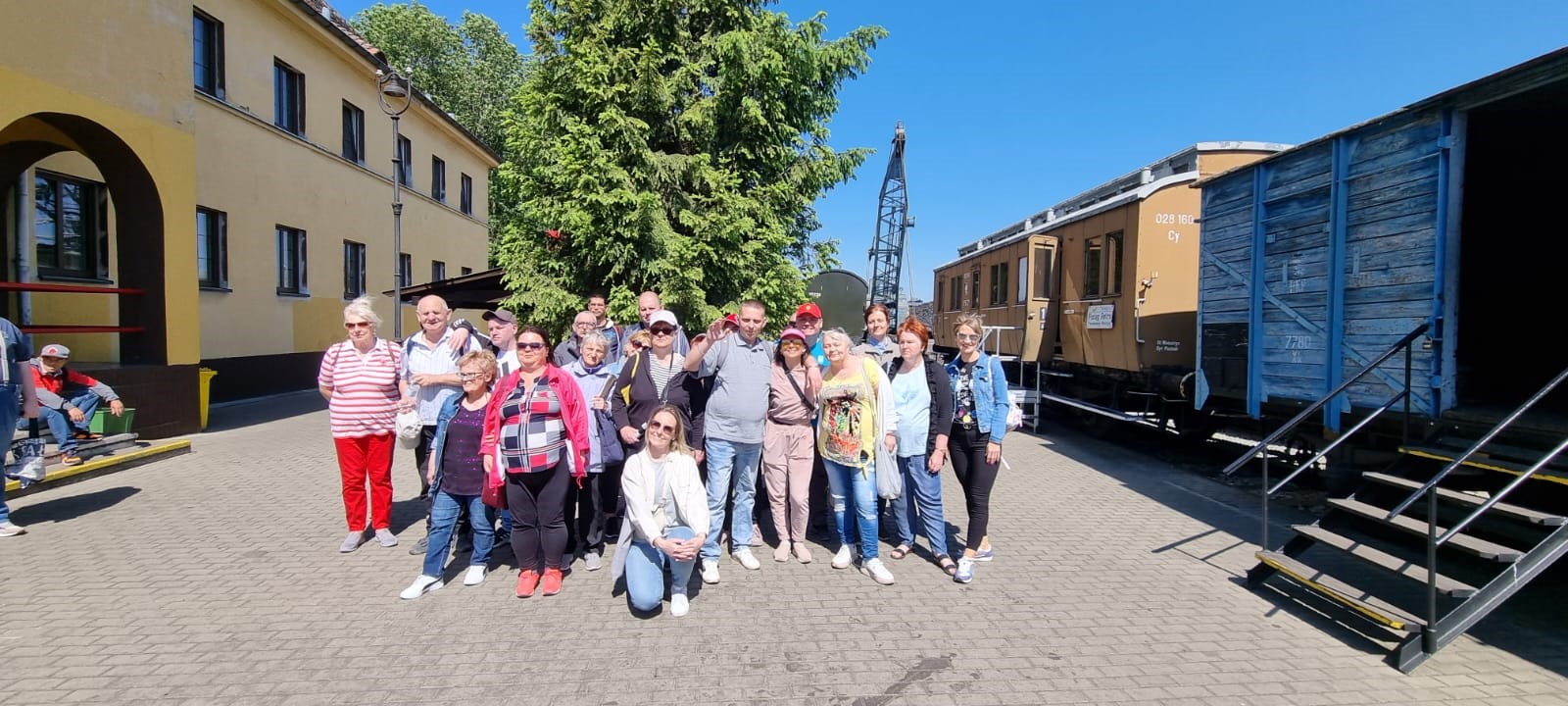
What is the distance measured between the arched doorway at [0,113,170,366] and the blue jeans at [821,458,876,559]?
8735 millimetres

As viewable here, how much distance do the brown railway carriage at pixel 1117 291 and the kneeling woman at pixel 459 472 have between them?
7620 millimetres

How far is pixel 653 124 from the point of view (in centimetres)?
900

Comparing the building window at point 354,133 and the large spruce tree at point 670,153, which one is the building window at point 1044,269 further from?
the building window at point 354,133

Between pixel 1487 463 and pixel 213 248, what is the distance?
1600 cm

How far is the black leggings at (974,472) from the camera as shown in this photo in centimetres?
472

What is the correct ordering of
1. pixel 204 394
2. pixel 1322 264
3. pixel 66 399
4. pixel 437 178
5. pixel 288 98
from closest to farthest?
pixel 1322 264, pixel 66 399, pixel 204 394, pixel 288 98, pixel 437 178

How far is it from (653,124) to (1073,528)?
6.59m

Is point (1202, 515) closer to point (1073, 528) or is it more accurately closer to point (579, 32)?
point (1073, 528)

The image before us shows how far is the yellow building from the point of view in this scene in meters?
8.11

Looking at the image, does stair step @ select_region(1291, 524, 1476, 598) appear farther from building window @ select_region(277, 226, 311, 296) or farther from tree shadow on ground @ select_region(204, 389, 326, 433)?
building window @ select_region(277, 226, 311, 296)

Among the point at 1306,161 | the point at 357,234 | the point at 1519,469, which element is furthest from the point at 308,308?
the point at 1519,469

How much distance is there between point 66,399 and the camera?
7.49 m

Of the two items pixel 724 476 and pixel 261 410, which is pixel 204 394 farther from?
pixel 724 476

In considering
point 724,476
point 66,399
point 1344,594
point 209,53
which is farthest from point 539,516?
point 209,53
